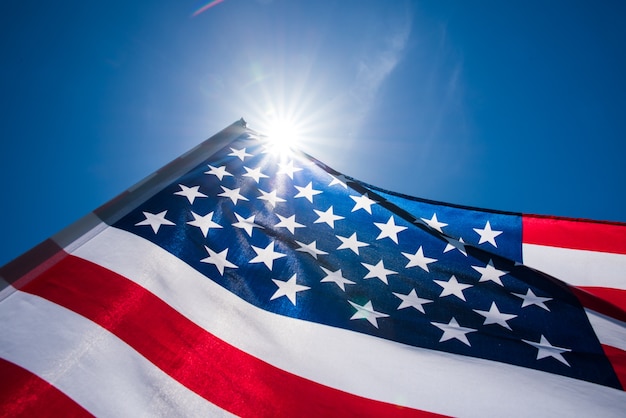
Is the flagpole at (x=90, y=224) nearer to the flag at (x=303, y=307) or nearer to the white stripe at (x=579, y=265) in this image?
the flag at (x=303, y=307)

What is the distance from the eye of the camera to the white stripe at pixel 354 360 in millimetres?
3064

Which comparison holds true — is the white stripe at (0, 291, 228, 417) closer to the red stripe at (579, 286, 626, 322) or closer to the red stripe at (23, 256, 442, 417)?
the red stripe at (23, 256, 442, 417)

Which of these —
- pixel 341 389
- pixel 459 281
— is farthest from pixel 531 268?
pixel 341 389

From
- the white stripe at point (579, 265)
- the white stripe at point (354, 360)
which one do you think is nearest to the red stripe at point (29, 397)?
the white stripe at point (354, 360)

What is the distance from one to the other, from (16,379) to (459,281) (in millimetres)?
3871

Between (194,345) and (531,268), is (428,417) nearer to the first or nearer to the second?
(194,345)

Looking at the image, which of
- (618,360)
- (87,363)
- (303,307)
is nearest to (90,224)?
(87,363)

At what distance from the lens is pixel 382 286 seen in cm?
416

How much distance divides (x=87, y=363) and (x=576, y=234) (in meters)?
5.20

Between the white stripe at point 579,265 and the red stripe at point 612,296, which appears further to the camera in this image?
the white stripe at point 579,265

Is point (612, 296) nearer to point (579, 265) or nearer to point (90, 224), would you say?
point (579, 265)

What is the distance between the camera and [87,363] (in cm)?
254

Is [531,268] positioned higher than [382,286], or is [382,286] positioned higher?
[531,268]

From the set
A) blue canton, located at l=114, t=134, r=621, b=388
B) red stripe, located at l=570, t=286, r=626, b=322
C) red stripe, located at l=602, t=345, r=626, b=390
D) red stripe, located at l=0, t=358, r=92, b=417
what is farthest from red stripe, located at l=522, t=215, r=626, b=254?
red stripe, located at l=0, t=358, r=92, b=417
